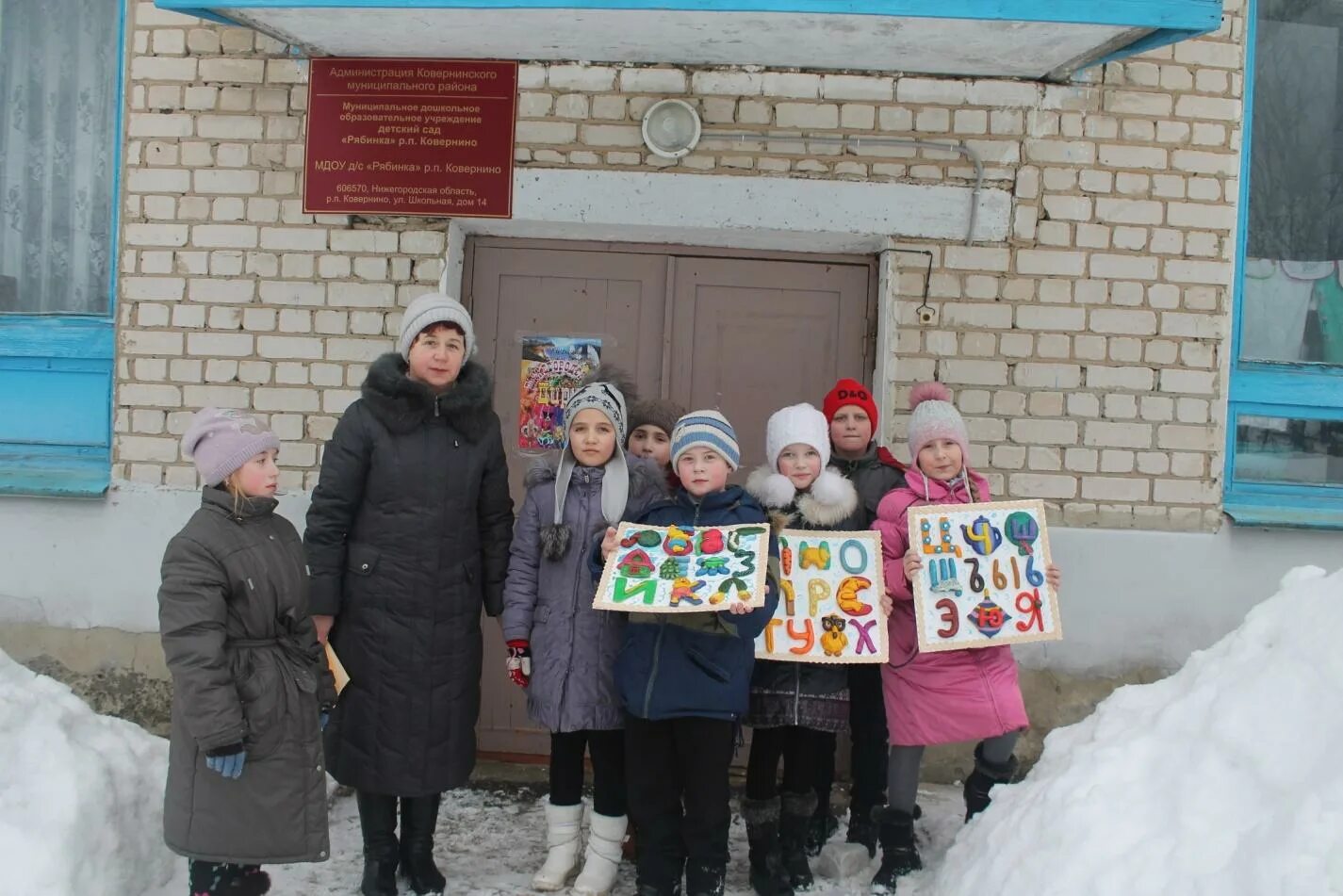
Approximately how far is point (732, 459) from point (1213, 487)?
94.4 inches

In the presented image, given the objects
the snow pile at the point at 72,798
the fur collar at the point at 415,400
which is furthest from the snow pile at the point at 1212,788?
the snow pile at the point at 72,798

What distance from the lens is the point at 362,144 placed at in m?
4.51

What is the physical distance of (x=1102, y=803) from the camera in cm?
259

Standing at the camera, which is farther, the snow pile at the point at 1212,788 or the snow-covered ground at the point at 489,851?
the snow-covered ground at the point at 489,851

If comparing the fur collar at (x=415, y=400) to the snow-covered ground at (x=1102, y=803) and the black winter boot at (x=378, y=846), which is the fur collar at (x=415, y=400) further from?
the snow-covered ground at (x=1102, y=803)

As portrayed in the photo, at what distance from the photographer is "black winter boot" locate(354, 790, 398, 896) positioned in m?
3.32

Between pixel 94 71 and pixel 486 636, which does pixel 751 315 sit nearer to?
pixel 486 636

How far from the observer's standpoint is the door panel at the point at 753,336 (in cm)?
476

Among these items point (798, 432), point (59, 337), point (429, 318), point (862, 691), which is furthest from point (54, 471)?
point (862, 691)

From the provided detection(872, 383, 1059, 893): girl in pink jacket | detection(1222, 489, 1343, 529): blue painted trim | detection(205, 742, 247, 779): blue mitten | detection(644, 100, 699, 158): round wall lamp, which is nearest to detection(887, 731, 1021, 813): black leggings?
detection(872, 383, 1059, 893): girl in pink jacket

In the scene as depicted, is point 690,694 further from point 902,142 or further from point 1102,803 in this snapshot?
point 902,142

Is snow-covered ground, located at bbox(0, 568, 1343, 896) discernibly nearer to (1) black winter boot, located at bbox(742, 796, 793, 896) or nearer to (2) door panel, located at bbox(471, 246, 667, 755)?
(1) black winter boot, located at bbox(742, 796, 793, 896)

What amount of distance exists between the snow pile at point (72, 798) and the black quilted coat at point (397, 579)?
0.59m

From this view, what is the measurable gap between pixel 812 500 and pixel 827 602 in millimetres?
310
